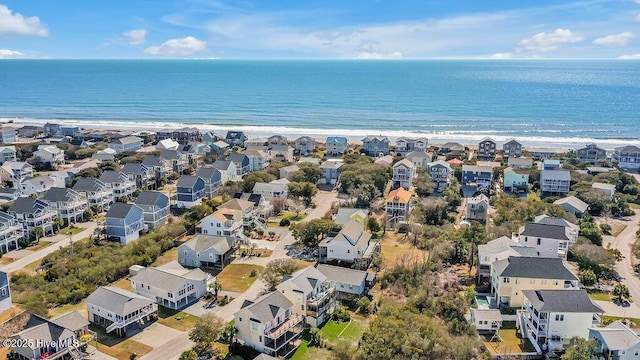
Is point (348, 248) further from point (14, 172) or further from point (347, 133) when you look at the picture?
point (347, 133)

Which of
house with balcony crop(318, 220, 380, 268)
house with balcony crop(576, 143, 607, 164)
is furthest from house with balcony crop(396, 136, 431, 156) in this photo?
house with balcony crop(318, 220, 380, 268)

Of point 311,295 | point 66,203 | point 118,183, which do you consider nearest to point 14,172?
point 118,183

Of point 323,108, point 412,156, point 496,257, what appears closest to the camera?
point 496,257

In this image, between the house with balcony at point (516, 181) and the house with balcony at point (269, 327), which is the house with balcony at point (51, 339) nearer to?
the house with balcony at point (269, 327)

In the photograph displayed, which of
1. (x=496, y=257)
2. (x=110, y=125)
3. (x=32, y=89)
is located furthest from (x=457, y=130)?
(x=32, y=89)

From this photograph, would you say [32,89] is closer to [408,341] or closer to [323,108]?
[323,108]
